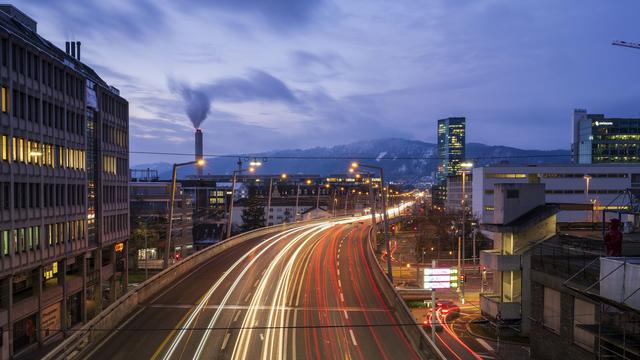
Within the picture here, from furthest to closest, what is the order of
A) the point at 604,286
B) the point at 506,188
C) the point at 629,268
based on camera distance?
the point at 506,188
the point at 604,286
the point at 629,268

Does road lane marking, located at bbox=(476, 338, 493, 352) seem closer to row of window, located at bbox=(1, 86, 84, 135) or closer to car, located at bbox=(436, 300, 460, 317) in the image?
car, located at bbox=(436, 300, 460, 317)

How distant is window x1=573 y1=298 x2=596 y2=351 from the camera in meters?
22.1

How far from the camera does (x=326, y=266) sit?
46.6 meters

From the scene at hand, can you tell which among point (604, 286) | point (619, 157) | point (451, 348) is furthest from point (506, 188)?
point (619, 157)

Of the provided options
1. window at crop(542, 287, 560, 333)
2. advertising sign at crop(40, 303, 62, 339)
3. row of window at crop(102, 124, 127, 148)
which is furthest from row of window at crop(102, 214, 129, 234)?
window at crop(542, 287, 560, 333)

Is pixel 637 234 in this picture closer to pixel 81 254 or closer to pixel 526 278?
pixel 526 278

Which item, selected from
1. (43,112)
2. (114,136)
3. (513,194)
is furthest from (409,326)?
(114,136)

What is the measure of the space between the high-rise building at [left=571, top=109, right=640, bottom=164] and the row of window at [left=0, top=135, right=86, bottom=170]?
185 metres

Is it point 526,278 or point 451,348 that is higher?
point 526,278

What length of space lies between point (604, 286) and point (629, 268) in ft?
4.55

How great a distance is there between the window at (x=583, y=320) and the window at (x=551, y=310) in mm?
1773

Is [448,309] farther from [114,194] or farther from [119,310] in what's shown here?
[114,194]

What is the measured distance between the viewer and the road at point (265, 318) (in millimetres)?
23422

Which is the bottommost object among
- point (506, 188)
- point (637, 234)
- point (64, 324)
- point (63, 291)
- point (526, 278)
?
point (64, 324)
